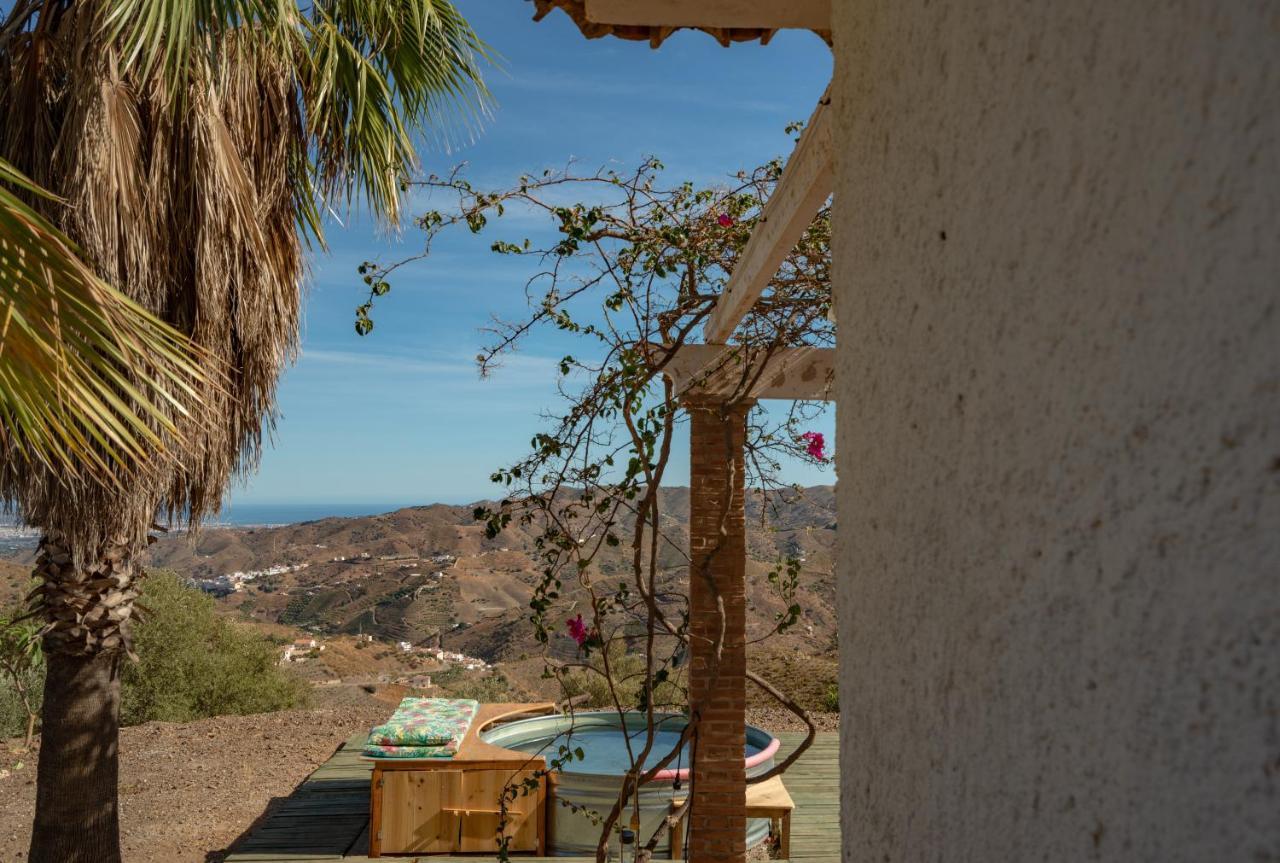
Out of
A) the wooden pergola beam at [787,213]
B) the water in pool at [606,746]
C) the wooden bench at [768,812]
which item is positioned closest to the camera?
the wooden pergola beam at [787,213]

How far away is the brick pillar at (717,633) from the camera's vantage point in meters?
4.71

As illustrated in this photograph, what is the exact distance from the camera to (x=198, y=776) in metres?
8.78

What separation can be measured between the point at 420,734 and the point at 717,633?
2933mm

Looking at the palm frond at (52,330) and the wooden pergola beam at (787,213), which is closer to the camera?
the wooden pergola beam at (787,213)

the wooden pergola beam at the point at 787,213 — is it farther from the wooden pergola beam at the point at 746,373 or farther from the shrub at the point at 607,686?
the shrub at the point at 607,686

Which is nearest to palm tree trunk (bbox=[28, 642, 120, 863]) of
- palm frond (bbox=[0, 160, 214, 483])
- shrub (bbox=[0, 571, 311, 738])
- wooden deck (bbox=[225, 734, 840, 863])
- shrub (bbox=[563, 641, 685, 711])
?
wooden deck (bbox=[225, 734, 840, 863])

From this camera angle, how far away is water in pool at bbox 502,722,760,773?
26.4 ft

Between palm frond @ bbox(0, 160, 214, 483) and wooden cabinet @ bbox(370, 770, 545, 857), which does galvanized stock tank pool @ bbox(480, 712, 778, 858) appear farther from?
palm frond @ bbox(0, 160, 214, 483)

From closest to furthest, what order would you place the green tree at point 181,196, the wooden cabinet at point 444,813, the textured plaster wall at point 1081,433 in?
the textured plaster wall at point 1081,433 < the green tree at point 181,196 < the wooden cabinet at point 444,813

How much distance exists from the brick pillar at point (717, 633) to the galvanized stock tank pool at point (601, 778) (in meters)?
0.81

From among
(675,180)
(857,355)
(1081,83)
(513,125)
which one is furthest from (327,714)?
(1081,83)

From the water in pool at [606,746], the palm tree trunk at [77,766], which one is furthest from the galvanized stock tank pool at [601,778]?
the palm tree trunk at [77,766]

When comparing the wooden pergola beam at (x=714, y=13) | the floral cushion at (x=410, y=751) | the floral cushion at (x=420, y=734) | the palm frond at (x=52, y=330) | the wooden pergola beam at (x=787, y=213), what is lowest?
the floral cushion at (x=410, y=751)

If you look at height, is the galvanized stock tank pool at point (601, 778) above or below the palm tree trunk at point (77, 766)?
below
